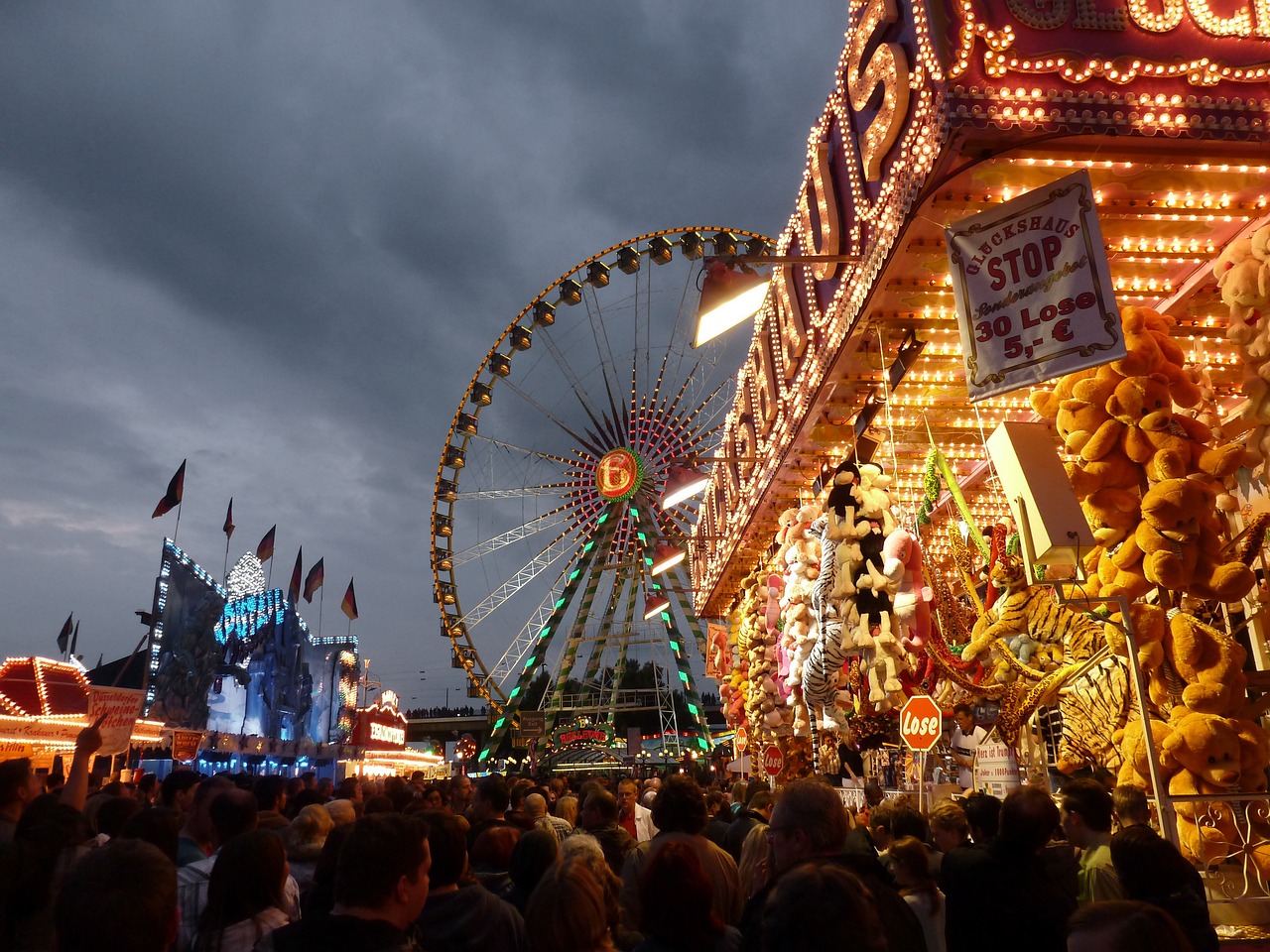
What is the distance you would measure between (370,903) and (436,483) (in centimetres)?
2659

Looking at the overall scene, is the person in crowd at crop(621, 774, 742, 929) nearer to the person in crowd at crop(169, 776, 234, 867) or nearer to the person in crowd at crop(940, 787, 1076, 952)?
the person in crowd at crop(940, 787, 1076, 952)

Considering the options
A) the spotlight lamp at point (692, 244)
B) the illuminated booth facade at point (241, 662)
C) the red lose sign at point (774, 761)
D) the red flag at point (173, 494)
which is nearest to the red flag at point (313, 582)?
the illuminated booth facade at point (241, 662)

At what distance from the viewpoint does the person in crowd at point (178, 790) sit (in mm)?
5352

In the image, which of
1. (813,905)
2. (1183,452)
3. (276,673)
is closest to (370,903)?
(813,905)

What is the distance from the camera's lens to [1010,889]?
3014 mm

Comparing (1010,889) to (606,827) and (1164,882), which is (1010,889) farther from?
(606,827)

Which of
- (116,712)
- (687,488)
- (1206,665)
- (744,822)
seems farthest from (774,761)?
(116,712)

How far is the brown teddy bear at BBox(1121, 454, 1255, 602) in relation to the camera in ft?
16.7

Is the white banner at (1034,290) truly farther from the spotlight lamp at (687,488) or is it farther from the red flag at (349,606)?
the red flag at (349,606)

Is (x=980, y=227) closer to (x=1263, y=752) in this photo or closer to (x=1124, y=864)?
(x=1263, y=752)

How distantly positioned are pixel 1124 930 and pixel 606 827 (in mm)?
3392

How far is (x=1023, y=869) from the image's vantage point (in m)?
3.09

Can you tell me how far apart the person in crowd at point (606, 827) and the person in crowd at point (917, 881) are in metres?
1.56

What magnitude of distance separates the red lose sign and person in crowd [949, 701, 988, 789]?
2994 millimetres
